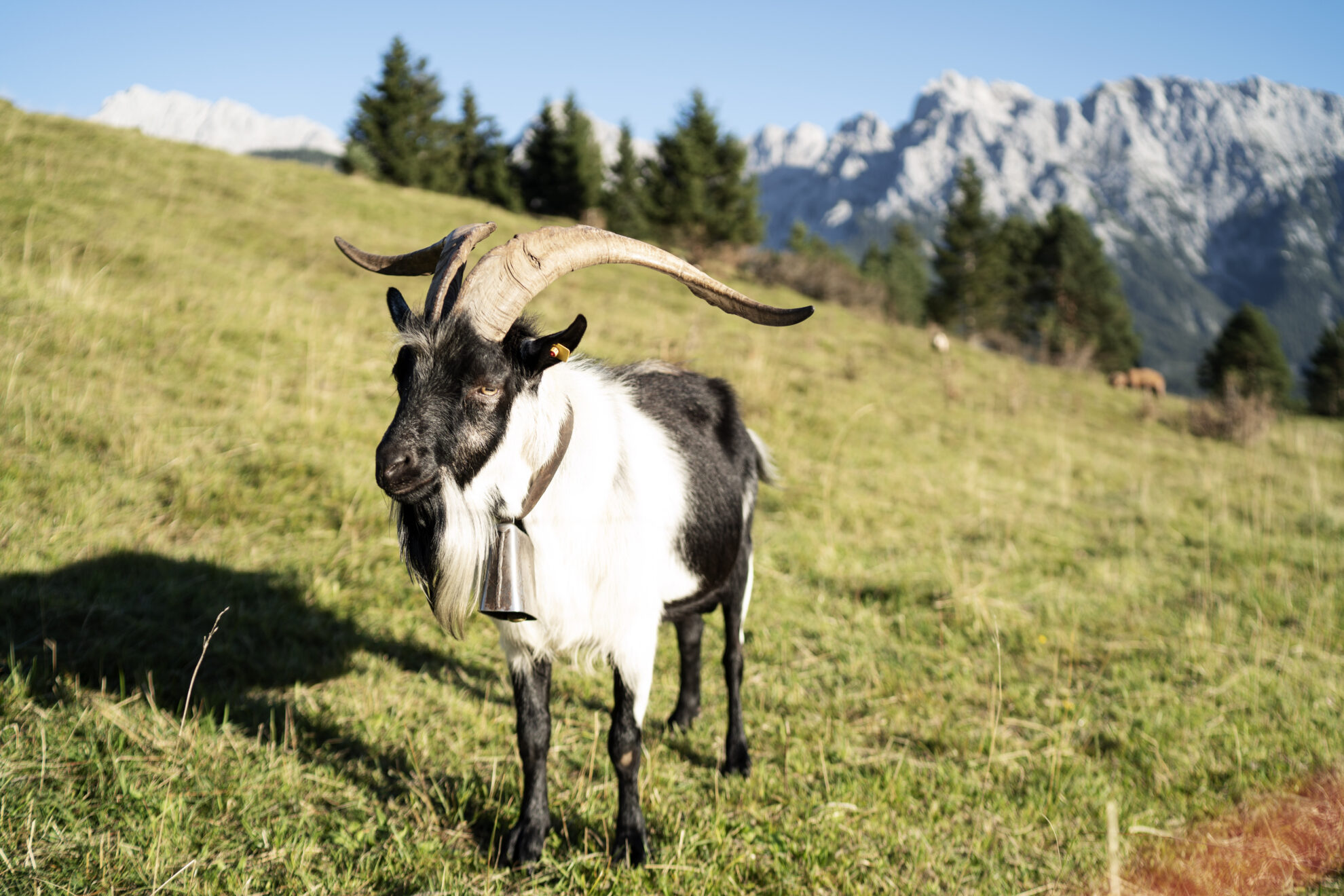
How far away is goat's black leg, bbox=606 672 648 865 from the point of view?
2.77 meters

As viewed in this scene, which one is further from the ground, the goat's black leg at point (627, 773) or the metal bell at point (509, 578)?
the metal bell at point (509, 578)

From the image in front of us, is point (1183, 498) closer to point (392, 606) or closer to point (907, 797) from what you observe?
point (907, 797)

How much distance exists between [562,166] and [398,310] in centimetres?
3605

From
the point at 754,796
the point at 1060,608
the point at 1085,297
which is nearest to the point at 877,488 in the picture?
the point at 1060,608

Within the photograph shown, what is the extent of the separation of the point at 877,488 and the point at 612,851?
6003 mm

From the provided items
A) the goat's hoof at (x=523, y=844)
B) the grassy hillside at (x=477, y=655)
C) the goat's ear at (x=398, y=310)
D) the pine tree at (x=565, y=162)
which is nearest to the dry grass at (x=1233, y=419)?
the grassy hillside at (x=477, y=655)

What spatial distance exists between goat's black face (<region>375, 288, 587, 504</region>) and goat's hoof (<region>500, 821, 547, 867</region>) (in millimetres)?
1488

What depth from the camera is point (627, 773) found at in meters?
2.80

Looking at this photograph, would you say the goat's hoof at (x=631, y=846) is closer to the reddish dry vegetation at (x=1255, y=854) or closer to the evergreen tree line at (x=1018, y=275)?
the reddish dry vegetation at (x=1255, y=854)

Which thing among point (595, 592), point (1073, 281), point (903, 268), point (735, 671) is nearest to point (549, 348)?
point (595, 592)

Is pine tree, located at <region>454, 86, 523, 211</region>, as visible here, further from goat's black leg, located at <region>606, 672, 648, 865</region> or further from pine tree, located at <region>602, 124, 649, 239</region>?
goat's black leg, located at <region>606, 672, 648, 865</region>

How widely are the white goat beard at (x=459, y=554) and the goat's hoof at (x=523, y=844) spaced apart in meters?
1.01

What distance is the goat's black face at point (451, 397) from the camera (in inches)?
82.5

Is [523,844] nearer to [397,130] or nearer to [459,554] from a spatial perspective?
[459,554]
